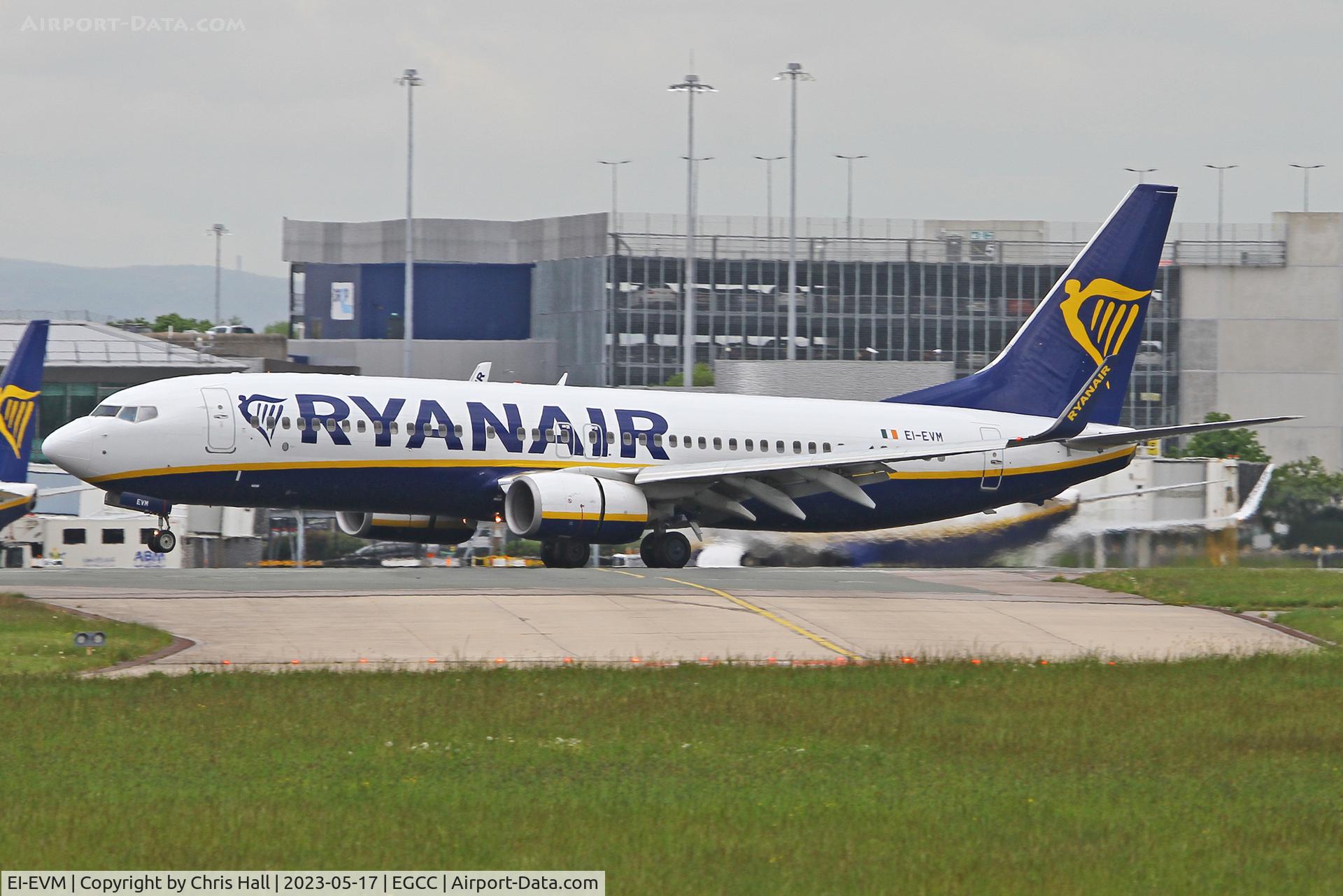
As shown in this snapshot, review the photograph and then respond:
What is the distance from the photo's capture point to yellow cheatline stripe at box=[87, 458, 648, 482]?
105ft

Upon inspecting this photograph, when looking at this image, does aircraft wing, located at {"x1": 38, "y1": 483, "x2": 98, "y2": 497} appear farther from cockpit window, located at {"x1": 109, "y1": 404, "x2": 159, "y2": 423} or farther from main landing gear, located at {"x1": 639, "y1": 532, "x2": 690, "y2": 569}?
main landing gear, located at {"x1": 639, "y1": 532, "x2": 690, "y2": 569}

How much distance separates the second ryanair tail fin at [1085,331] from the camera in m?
42.2

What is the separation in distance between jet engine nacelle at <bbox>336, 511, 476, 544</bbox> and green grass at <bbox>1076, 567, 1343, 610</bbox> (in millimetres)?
13223

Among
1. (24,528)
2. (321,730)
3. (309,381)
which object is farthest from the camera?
(24,528)

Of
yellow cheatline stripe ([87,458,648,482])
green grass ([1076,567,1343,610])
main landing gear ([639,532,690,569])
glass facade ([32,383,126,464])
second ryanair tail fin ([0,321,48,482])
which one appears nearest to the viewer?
green grass ([1076,567,1343,610])

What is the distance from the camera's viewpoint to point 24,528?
5159 centimetres

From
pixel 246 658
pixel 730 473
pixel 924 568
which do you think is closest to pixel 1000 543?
pixel 924 568

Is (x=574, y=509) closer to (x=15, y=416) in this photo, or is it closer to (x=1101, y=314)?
(x=15, y=416)

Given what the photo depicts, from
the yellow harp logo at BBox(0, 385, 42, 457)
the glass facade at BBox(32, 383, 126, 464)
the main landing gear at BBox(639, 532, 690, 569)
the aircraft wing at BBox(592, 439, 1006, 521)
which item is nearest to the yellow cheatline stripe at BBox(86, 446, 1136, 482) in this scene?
the aircraft wing at BBox(592, 439, 1006, 521)

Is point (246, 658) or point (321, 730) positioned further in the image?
point (246, 658)

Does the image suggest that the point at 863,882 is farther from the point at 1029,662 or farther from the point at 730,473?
the point at 730,473

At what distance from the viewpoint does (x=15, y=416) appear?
37094 millimetres

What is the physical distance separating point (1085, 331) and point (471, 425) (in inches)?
655

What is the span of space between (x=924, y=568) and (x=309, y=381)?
1515 cm
